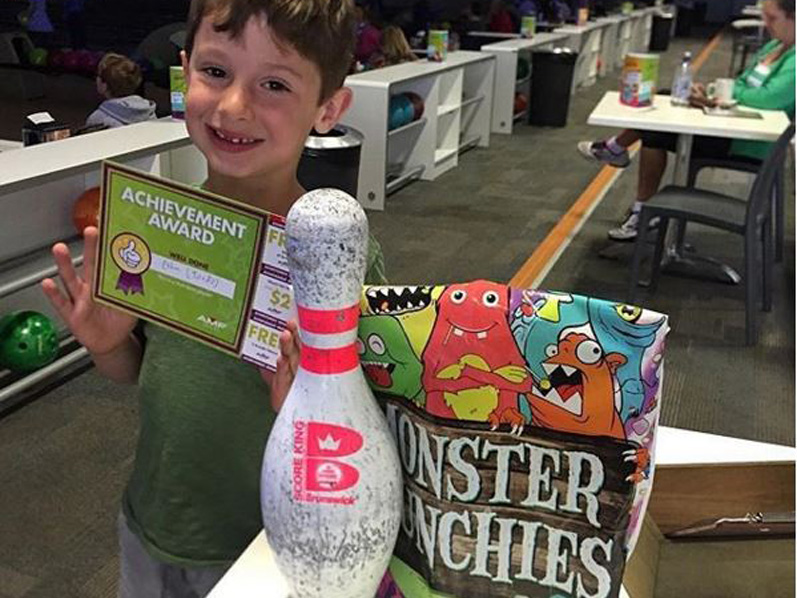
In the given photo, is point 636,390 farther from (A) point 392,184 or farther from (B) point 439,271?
(A) point 392,184

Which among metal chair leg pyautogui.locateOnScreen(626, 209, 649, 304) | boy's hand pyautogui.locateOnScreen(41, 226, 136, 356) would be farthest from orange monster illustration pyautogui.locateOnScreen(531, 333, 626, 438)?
metal chair leg pyautogui.locateOnScreen(626, 209, 649, 304)

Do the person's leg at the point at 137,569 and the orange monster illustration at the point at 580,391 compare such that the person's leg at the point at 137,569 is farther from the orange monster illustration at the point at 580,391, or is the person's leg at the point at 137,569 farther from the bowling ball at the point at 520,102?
the bowling ball at the point at 520,102

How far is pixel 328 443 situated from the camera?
0.67m

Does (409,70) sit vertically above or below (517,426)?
below

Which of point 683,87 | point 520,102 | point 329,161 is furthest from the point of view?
point 520,102

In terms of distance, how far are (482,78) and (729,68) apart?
343 inches

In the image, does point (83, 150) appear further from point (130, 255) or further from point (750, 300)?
point (750, 300)

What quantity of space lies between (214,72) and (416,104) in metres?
5.41

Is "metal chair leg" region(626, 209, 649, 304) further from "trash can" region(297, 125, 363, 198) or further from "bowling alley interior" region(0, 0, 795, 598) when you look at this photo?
"trash can" region(297, 125, 363, 198)

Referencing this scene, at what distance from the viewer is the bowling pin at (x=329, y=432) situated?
2.15 feet

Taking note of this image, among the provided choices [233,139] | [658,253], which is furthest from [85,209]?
[233,139]

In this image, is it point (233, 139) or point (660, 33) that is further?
point (660, 33)

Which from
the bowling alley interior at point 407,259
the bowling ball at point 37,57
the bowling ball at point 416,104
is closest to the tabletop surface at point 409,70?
the bowling alley interior at point 407,259

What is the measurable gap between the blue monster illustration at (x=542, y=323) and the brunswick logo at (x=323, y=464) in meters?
0.15
